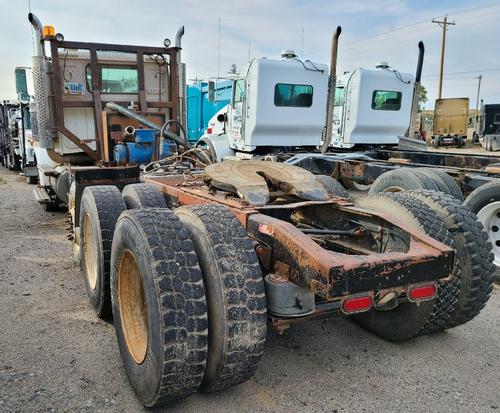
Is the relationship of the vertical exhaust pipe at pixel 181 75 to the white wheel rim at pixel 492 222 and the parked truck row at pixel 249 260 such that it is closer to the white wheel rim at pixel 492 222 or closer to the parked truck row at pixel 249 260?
the parked truck row at pixel 249 260

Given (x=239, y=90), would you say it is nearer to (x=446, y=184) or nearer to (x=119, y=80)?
Result: (x=119, y=80)

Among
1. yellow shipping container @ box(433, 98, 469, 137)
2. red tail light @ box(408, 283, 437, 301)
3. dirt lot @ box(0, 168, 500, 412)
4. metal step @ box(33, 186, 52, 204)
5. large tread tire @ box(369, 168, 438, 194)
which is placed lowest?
dirt lot @ box(0, 168, 500, 412)

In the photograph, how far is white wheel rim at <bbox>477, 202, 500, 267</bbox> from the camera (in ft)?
17.2

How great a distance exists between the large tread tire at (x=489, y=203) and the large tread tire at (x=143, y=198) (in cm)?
354

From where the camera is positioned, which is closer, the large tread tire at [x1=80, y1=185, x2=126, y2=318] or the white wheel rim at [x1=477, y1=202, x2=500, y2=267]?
the large tread tire at [x1=80, y1=185, x2=126, y2=318]

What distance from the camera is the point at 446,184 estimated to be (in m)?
5.76

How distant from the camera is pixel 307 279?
2459 mm

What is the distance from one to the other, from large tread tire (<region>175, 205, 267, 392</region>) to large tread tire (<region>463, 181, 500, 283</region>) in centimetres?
370

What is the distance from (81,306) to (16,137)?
13704 mm

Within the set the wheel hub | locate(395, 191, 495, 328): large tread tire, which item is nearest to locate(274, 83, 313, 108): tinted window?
locate(395, 191, 495, 328): large tread tire

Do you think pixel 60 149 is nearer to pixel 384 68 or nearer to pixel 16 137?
pixel 384 68

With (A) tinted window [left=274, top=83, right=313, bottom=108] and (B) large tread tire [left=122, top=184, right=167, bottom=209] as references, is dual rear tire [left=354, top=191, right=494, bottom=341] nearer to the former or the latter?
(B) large tread tire [left=122, top=184, right=167, bottom=209]

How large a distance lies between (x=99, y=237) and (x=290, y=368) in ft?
6.00

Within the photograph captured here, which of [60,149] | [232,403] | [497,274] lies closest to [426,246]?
[232,403]
